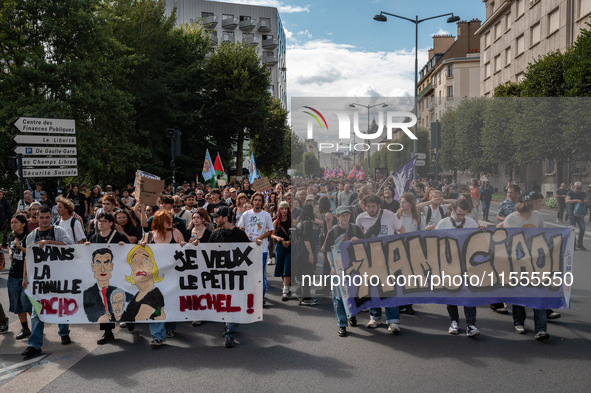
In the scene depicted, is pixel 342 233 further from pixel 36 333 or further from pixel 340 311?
pixel 36 333

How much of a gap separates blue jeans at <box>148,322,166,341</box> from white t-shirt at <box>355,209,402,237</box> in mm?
2854

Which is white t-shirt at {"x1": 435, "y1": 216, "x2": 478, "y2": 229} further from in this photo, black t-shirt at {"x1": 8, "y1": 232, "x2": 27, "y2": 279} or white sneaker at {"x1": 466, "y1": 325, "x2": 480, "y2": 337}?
black t-shirt at {"x1": 8, "y1": 232, "x2": 27, "y2": 279}

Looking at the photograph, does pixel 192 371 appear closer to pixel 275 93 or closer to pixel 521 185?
pixel 521 185

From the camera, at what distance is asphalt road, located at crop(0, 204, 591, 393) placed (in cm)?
450

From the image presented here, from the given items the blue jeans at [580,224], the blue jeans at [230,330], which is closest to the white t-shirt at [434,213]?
the blue jeans at [230,330]

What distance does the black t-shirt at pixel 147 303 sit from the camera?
5848 millimetres

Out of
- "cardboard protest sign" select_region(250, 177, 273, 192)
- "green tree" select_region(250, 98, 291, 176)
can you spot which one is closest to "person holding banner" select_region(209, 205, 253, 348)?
"cardboard protest sign" select_region(250, 177, 273, 192)

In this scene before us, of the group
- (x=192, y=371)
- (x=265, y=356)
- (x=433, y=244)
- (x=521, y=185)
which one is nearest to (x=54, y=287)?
(x=192, y=371)

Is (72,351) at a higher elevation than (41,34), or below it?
below

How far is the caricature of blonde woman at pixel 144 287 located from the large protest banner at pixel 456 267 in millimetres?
2156

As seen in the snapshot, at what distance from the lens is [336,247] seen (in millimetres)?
6184

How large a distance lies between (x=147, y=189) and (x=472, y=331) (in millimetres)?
6310

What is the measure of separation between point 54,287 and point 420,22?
2673 cm

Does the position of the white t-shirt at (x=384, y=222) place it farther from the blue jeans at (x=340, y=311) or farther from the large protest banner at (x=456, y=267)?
the blue jeans at (x=340, y=311)
